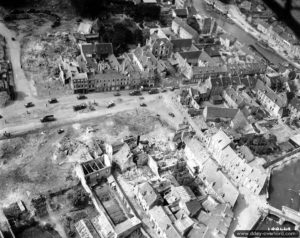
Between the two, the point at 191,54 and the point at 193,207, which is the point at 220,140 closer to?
the point at 193,207

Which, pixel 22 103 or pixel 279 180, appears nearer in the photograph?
pixel 279 180

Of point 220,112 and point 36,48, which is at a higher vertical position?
point 220,112

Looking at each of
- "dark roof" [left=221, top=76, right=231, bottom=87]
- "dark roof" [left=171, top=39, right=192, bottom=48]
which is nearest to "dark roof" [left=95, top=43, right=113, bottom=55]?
"dark roof" [left=171, top=39, right=192, bottom=48]

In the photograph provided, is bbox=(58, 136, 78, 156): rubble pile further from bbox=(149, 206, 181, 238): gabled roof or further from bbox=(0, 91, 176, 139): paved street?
bbox=(149, 206, 181, 238): gabled roof

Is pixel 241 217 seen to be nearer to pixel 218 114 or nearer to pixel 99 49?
pixel 218 114

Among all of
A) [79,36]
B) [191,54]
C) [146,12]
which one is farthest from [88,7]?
[191,54]

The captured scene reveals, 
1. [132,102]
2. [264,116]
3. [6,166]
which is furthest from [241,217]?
[6,166]
